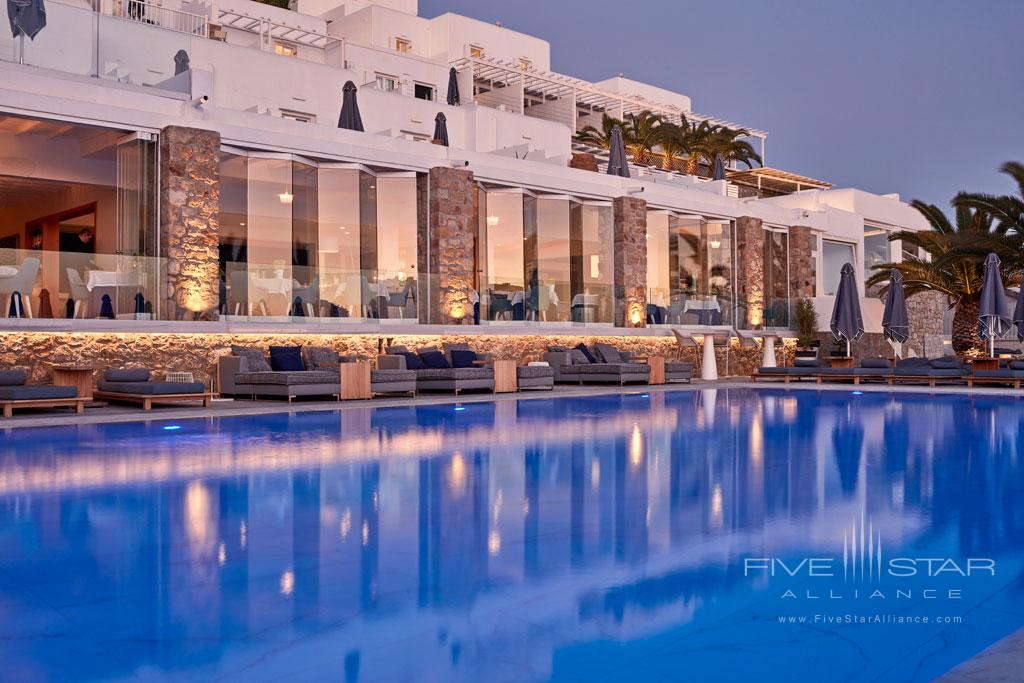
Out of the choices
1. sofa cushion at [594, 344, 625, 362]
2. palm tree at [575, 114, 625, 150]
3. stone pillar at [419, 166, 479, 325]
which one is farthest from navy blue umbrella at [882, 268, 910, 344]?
palm tree at [575, 114, 625, 150]

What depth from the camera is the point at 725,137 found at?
136 ft

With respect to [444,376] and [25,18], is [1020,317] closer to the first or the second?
[444,376]

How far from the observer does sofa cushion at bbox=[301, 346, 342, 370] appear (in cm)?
1680

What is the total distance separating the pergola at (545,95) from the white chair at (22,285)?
74.9ft

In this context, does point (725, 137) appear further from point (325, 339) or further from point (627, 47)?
point (627, 47)

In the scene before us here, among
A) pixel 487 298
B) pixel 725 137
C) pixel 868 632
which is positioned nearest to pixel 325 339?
pixel 487 298

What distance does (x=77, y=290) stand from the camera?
14922 mm

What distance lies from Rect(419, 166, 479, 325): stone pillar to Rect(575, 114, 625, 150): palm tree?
64.7 ft

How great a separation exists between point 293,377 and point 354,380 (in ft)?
3.87

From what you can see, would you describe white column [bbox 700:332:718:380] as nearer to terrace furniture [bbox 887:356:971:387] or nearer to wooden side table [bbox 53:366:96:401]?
terrace furniture [bbox 887:356:971:387]

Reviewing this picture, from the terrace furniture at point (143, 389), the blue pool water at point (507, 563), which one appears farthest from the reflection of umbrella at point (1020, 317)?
the terrace furniture at point (143, 389)

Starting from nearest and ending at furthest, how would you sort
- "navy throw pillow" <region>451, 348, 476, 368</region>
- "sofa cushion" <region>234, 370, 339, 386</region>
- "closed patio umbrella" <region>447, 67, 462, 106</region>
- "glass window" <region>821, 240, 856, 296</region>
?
"sofa cushion" <region>234, 370, 339, 386</region> < "navy throw pillow" <region>451, 348, 476, 368</region> < "closed patio umbrella" <region>447, 67, 462, 106</region> < "glass window" <region>821, 240, 856, 296</region>

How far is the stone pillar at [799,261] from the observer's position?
30422mm

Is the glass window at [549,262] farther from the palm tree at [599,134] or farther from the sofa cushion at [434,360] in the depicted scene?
the palm tree at [599,134]
